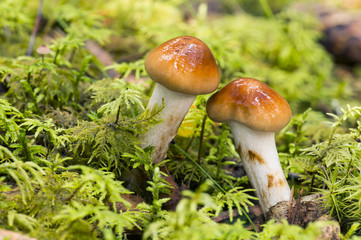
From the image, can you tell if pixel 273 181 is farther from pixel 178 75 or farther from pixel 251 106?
pixel 178 75

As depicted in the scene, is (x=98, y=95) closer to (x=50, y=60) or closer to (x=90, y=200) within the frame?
(x=50, y=60)

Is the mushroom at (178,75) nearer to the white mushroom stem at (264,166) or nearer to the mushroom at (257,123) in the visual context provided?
the mushroom at (257,123)

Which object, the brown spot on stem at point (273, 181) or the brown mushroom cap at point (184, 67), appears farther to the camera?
the brown spot on stem at point (273, 181)

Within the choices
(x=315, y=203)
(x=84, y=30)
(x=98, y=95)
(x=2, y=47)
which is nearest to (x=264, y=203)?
(x=315, y=203)

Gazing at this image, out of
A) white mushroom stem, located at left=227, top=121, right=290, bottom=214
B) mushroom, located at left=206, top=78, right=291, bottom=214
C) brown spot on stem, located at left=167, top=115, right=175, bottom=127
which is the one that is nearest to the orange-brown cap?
mushroom, located at left=206, top=78, right=291, bottom=214

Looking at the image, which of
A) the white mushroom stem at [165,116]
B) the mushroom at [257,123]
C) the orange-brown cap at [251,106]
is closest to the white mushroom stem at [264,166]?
the mushroom at [257,123]

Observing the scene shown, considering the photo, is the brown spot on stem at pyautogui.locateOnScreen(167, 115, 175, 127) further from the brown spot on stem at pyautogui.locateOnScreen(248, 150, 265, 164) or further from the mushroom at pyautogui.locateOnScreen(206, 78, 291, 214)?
the brown spot on stem at pyautogui.locateOnScreen(248, 150, 265, 164)

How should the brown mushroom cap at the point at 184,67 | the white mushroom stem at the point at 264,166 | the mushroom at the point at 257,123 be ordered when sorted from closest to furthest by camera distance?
the brown mushroom cap at the point at 184,67, the mushroom at the point at 257,123, the white mushroom stem at the point at 264,166
